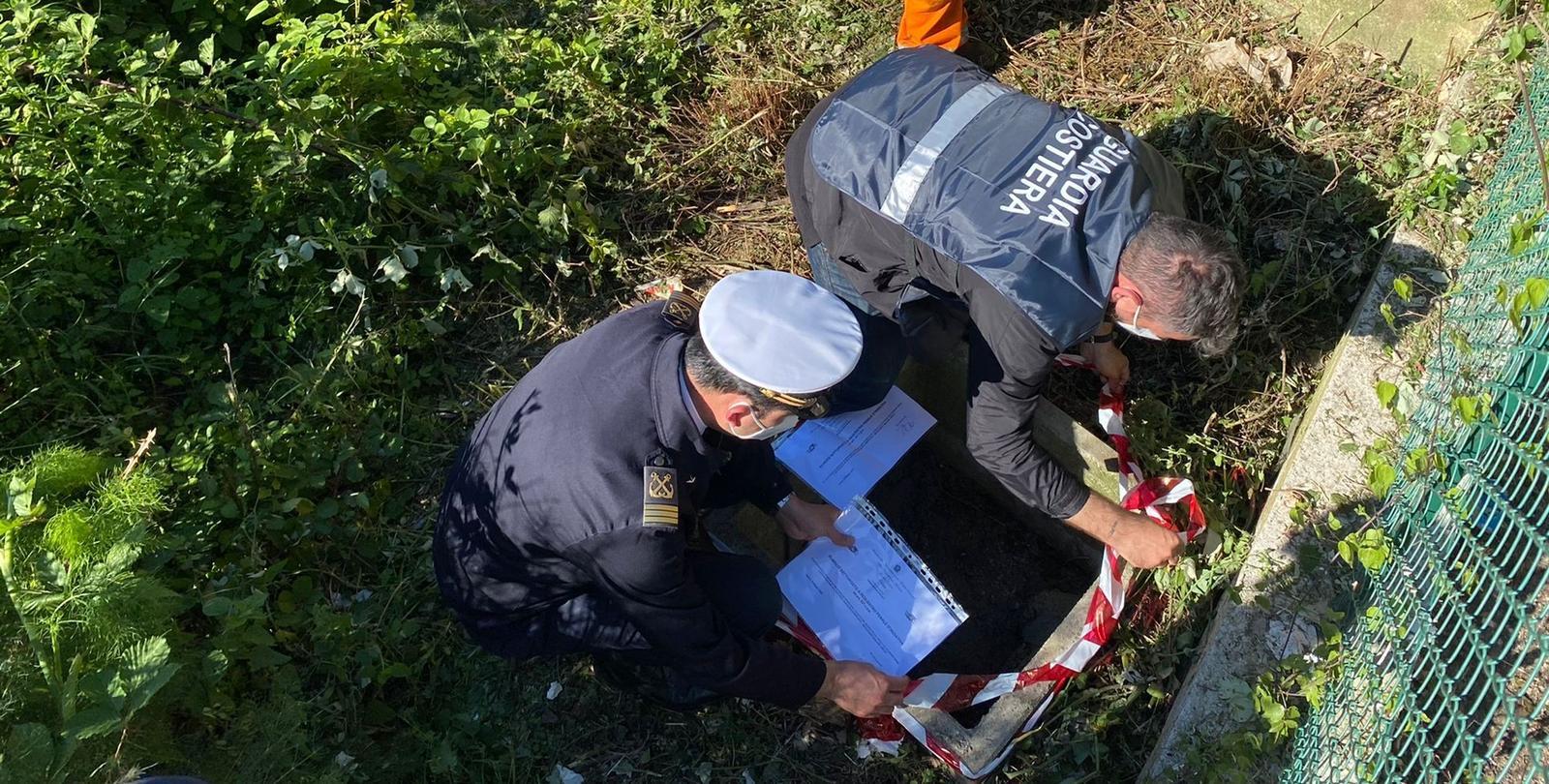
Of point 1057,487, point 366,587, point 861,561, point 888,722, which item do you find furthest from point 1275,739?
point 366,587

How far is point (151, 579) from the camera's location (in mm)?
2723

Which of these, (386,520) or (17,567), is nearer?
(17,567)

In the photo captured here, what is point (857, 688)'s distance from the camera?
2934 millimetres

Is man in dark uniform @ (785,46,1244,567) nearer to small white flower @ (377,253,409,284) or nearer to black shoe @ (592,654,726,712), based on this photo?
black shoe @ (592,654,726,712)

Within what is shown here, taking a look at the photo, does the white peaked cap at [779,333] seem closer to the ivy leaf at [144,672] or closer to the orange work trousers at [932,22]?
the ivy leaf at [144,672]

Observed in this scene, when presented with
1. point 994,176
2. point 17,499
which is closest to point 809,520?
point 994,176

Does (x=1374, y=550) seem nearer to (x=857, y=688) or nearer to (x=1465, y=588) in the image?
(x=1465, y=588)

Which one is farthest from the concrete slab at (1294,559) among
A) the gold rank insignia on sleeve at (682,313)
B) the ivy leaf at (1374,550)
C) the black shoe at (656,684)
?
the gold rank insignia on sleeve at (682,313)

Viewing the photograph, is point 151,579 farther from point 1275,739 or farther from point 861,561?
point 1275,739

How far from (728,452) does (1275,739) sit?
154 cm

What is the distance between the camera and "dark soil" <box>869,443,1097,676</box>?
11.7ft

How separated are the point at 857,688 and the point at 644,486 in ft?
2.99

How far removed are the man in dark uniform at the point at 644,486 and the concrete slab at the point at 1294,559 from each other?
84 cm

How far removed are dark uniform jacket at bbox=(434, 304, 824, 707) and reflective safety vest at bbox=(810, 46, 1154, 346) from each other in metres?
0.79
